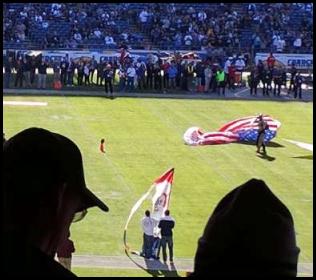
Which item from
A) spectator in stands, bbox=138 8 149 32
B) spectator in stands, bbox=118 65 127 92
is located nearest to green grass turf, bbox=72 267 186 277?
spectator in stands, bbox=118 65 127 92

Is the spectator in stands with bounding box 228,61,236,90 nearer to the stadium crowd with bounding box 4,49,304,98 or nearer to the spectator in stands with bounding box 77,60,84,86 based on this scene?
the stadium crowd with bounding box 4,49,304,98

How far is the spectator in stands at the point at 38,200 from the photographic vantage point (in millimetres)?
1188

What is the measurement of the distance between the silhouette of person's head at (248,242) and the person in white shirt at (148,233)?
20.8ft

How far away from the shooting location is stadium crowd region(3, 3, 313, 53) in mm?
20016

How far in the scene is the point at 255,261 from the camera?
115cm

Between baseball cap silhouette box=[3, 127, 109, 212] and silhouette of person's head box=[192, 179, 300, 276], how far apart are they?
24cm

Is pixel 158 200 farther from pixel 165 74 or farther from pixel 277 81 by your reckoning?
pixel 277 81

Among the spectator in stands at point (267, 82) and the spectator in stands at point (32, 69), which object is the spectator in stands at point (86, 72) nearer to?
the spectator in stands at point (32, 69)

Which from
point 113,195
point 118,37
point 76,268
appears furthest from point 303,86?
point 76,268

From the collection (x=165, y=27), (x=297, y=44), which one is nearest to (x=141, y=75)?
(x=165, y=27)

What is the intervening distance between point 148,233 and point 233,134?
574 centimetres

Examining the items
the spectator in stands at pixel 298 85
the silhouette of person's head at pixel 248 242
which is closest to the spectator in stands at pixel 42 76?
the spectator in stands at pixel 298 85

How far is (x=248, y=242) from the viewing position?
1.16 metres

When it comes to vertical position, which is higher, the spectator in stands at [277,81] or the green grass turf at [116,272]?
the spectator in stands at [277,81]
